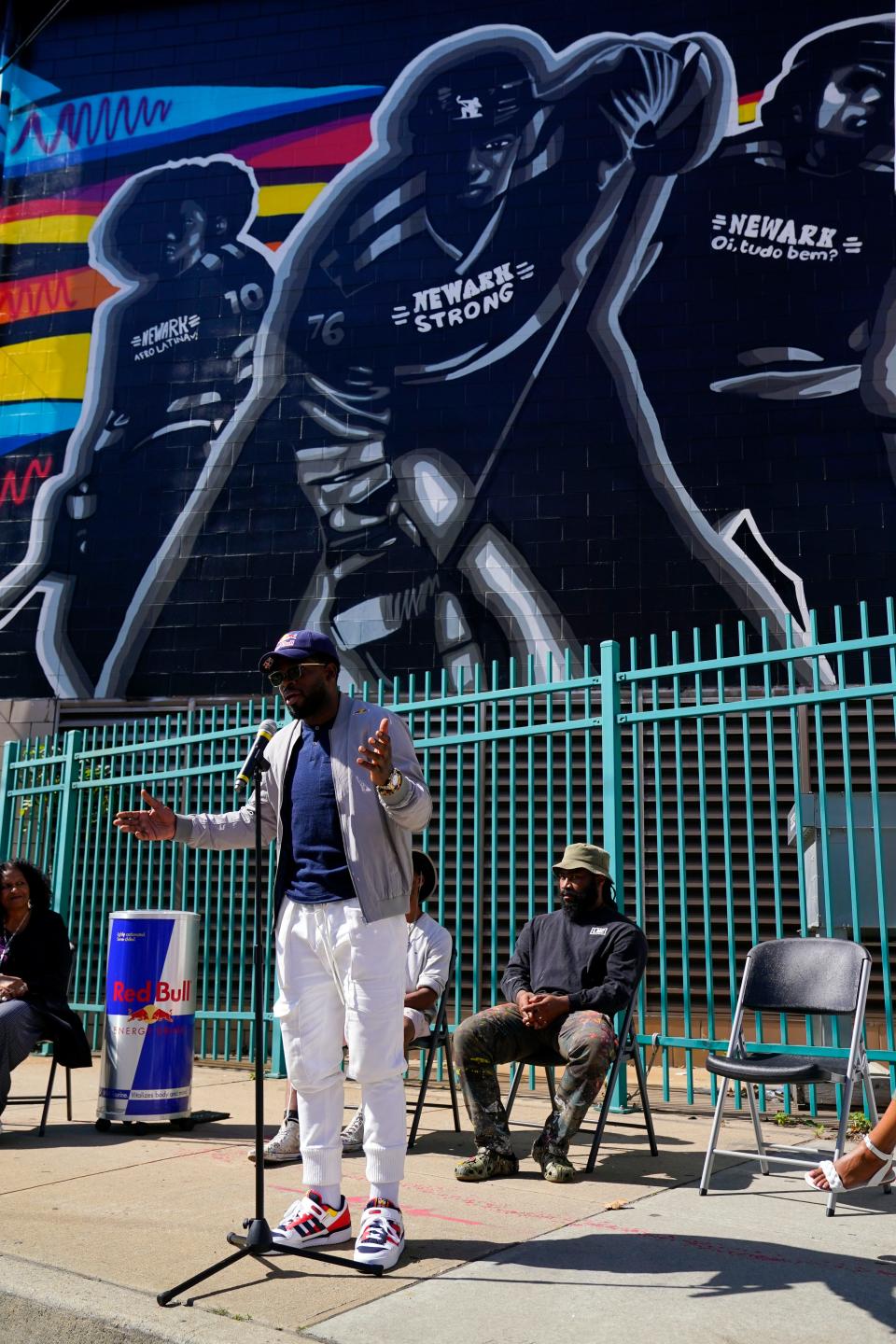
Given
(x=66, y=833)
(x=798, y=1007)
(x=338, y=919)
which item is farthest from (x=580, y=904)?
(x=66, y=833)

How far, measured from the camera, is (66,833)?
32.6 ft

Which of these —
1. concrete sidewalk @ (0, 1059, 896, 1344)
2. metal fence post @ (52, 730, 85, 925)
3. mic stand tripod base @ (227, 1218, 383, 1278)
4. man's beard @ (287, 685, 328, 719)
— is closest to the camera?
concrete sidewalk @ (0, 1059, 896, 1344)

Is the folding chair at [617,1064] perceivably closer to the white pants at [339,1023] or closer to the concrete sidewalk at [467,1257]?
the concrete sidewalk at [467,1257]

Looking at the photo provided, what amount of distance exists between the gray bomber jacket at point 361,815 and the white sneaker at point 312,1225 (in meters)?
0.99

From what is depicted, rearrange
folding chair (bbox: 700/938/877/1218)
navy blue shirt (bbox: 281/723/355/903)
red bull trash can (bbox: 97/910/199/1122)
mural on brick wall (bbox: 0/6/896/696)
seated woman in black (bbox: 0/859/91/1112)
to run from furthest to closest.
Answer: mural on brick wall (bbox: 0/6/896/696)
red bull trash can (bbox: 97/910/199/1122)
seated woman in black (bbox: 0/859/91/1112)
folding chair (bbox: 700/938/877/1218)
navy blue shirt (bbox: 281/723/355/903)

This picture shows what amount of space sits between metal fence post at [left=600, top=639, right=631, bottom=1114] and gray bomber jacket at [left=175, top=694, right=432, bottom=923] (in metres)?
2.81

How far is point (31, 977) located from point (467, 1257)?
350cm

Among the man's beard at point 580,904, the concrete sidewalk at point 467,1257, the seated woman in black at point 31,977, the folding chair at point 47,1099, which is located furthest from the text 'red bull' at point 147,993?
the man's beard at point 580,904

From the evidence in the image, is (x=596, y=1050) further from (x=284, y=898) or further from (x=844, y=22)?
(x=844, y=22)

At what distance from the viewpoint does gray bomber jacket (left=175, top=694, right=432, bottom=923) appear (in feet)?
12.8

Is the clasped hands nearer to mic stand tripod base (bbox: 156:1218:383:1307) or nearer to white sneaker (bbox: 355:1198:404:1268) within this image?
white sneaker (bbox: 355:1198:404:1268)

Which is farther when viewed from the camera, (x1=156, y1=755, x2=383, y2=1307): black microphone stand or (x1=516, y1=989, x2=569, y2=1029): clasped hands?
(x1=516, y1=989, x2=569, y2=1029): clasped hands

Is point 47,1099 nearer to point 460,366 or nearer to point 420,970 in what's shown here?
point 420,970

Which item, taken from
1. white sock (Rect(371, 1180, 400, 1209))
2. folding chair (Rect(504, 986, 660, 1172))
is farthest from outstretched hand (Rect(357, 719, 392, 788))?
folding chair (Rect(504, 986, 660, 1172))
